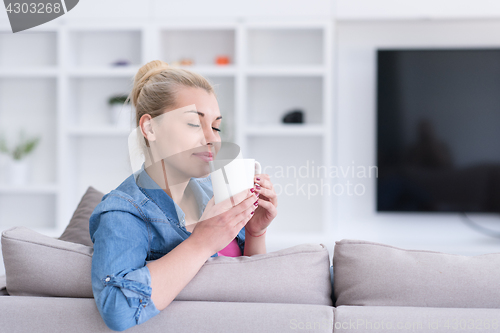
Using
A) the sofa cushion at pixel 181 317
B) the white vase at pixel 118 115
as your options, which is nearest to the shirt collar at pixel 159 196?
the sofa cushion at pixel 181 317

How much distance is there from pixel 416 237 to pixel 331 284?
2087mm

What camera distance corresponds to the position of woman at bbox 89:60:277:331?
0.64 m

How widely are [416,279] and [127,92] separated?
2474 millimetres

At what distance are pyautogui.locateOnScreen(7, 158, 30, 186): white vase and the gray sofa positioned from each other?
2.28 metres

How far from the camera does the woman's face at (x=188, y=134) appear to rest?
0.85 metres

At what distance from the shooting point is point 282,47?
9.20 ft

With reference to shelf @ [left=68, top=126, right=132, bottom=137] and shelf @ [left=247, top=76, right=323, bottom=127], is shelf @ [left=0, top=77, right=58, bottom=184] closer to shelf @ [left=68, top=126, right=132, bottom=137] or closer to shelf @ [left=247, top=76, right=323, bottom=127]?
shelf @ [left=68, top=126, right=132, bottom=137]

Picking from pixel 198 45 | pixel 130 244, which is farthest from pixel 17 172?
pixel 130 244

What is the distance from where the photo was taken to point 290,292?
0.69 meters

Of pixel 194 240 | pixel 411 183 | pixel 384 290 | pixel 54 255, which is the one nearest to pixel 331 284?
pixel 384 290

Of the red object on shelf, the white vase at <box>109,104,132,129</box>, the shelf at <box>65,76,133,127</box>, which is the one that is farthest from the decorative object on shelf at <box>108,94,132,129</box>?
the red object on shelf

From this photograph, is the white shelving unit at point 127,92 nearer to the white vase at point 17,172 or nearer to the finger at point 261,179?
the white vase at point 17,172

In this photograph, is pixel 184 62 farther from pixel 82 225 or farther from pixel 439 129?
Result: pixel 82 225

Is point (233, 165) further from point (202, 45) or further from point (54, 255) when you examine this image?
point (202, 45)
